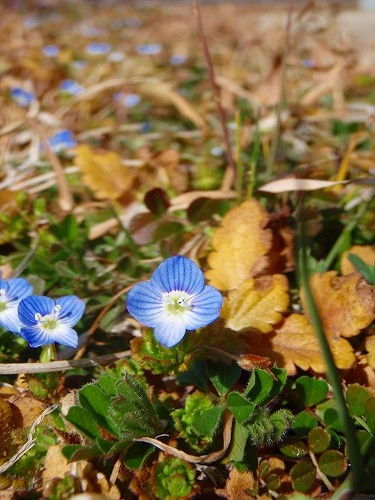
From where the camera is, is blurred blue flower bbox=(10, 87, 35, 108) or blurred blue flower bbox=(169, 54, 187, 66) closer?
blurred blue flower bbox=(10, 87, 35, 108)

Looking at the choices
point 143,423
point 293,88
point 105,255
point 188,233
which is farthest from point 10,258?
point 293,88

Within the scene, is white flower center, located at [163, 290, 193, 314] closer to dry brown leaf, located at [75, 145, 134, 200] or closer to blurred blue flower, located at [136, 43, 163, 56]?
dry brown leaf, located at [75, 145, 134, 200]

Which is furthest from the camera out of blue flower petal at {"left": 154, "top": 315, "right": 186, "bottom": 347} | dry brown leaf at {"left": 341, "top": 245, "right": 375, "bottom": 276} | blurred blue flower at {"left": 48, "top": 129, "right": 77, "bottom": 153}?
blurred blue flower at {"left": 48, "top": 129, "right": 77, "bottom": 153}

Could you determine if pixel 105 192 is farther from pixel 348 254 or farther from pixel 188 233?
pixel 348 254

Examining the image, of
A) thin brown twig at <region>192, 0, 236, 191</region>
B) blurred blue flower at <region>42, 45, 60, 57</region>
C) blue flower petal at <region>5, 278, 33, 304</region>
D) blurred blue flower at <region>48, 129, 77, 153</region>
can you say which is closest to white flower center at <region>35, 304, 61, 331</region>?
blue flower petal at <region>5, 278, 33, 304</region>

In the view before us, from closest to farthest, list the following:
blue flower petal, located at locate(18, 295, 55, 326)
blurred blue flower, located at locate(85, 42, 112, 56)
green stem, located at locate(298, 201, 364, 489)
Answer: green stem, located at locate(298, 201, 364, 489), blue flower petal, located at locate(18, 295, 55, 326), blurred blue flower, located at locate(85, 42, 112, 56)

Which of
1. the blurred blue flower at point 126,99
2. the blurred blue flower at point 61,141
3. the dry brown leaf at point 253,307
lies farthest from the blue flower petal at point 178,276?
the blurred blue flower at point 126,99
